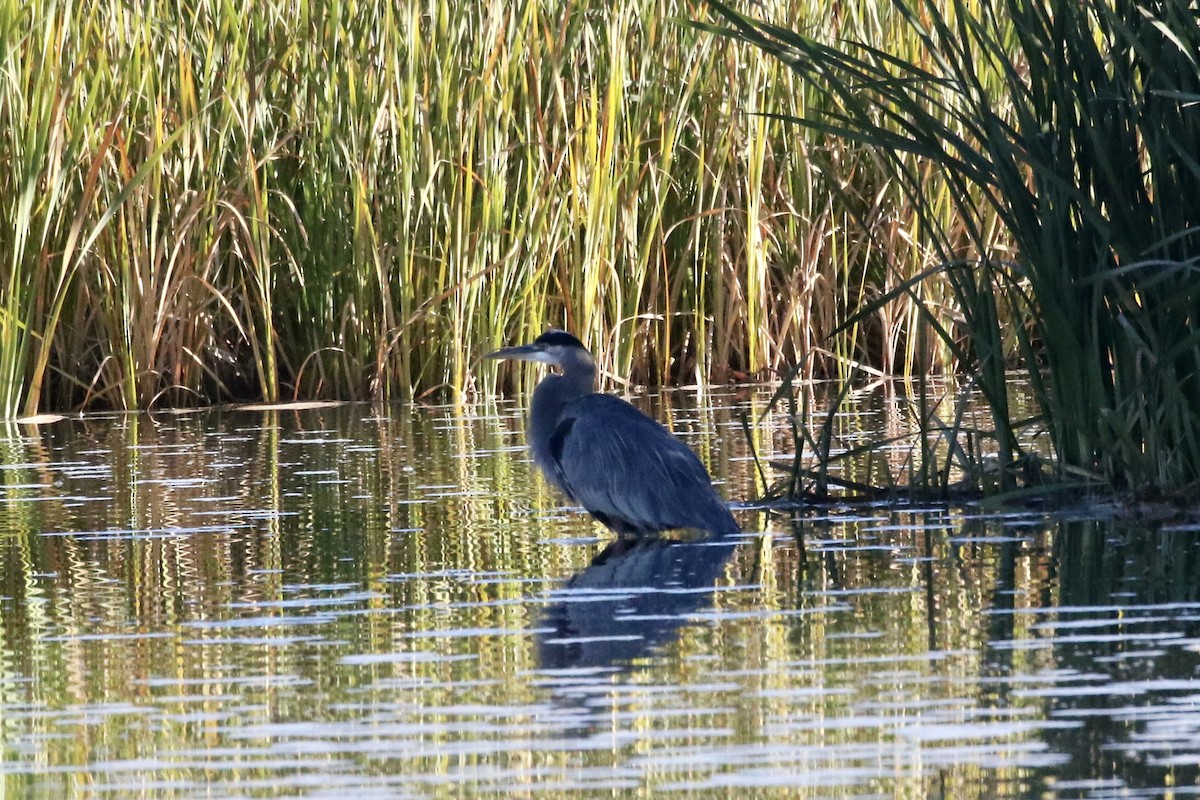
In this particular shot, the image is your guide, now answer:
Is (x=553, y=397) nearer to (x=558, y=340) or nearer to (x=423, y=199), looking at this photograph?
(x=558, y=340)

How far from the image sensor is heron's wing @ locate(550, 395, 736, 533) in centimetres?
558

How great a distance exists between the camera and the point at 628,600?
4.33 m

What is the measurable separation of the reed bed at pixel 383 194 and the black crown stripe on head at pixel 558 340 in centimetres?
283

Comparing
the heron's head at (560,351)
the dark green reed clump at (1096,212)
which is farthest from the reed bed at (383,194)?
the dark green reed clump at (1096,212)

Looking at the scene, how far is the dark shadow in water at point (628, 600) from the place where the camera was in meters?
3.74

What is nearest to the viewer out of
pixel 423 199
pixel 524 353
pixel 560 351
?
pixel 560 351

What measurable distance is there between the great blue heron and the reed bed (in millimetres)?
3492

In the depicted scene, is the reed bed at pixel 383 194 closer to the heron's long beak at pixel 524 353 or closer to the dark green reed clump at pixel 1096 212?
the heron's long beak at pixel 524 353

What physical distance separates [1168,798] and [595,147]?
290 inches

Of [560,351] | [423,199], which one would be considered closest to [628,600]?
[560,351]

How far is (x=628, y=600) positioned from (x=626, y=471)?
4.46 ft

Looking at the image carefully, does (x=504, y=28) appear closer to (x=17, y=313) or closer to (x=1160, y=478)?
(x=17, y=313)

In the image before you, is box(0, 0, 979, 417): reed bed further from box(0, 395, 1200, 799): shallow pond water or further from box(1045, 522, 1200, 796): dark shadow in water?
box(1045, 522, 1200, 796): dark shadow in water

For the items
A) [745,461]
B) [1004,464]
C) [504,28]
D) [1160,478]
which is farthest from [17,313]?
[1160,478]
